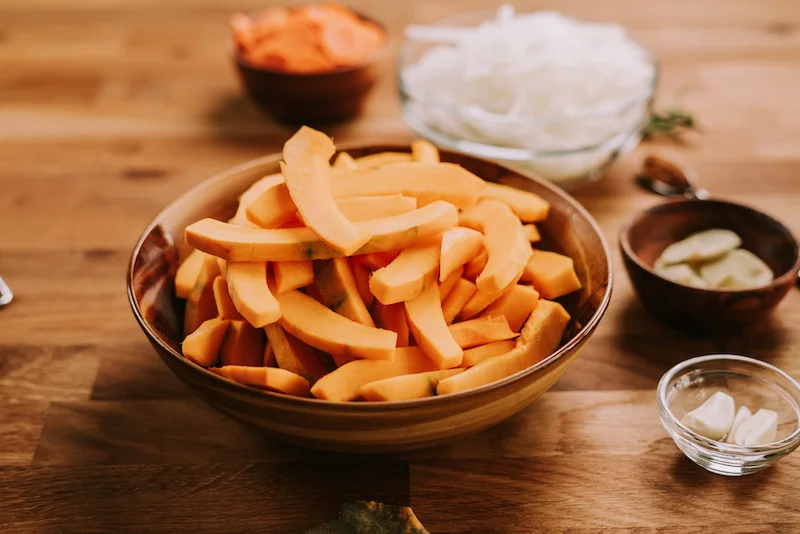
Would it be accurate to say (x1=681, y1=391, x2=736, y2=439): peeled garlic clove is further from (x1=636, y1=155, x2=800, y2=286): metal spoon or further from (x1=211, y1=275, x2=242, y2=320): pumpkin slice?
(x1=636, y1=155, x2=800, y2=286): metal spoon

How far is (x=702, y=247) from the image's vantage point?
1.55 metres

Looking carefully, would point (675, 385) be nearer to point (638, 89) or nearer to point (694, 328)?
point (694, 328)

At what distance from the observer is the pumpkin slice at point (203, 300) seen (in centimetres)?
124

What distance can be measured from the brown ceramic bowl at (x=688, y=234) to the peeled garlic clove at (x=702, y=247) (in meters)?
0.04

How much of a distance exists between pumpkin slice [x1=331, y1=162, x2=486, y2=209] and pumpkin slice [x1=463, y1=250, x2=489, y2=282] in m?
0.10

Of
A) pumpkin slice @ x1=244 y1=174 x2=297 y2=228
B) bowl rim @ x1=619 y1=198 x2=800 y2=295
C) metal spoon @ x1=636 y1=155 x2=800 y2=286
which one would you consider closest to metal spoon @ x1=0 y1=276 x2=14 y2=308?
pumpkin slice @ x1=244 y1=174 x2=297 y2=228

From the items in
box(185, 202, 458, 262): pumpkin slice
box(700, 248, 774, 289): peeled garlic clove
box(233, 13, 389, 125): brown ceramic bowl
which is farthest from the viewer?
box(233, 13, 389, 125): brown ceramic bowl

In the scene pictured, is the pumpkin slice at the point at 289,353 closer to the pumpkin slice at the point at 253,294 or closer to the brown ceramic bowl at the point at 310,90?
the pumpkin slice at the point at 253,294

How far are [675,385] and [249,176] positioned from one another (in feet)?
2.81

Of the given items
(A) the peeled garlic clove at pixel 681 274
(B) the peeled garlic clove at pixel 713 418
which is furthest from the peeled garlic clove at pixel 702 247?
(B) the peeled garlic clove at pixel 713 418

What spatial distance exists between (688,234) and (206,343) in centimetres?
105

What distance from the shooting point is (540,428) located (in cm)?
130

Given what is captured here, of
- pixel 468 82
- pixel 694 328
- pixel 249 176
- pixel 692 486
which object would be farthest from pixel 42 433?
pixel 468 82

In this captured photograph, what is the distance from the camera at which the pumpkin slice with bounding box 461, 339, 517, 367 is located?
44.2 inches
